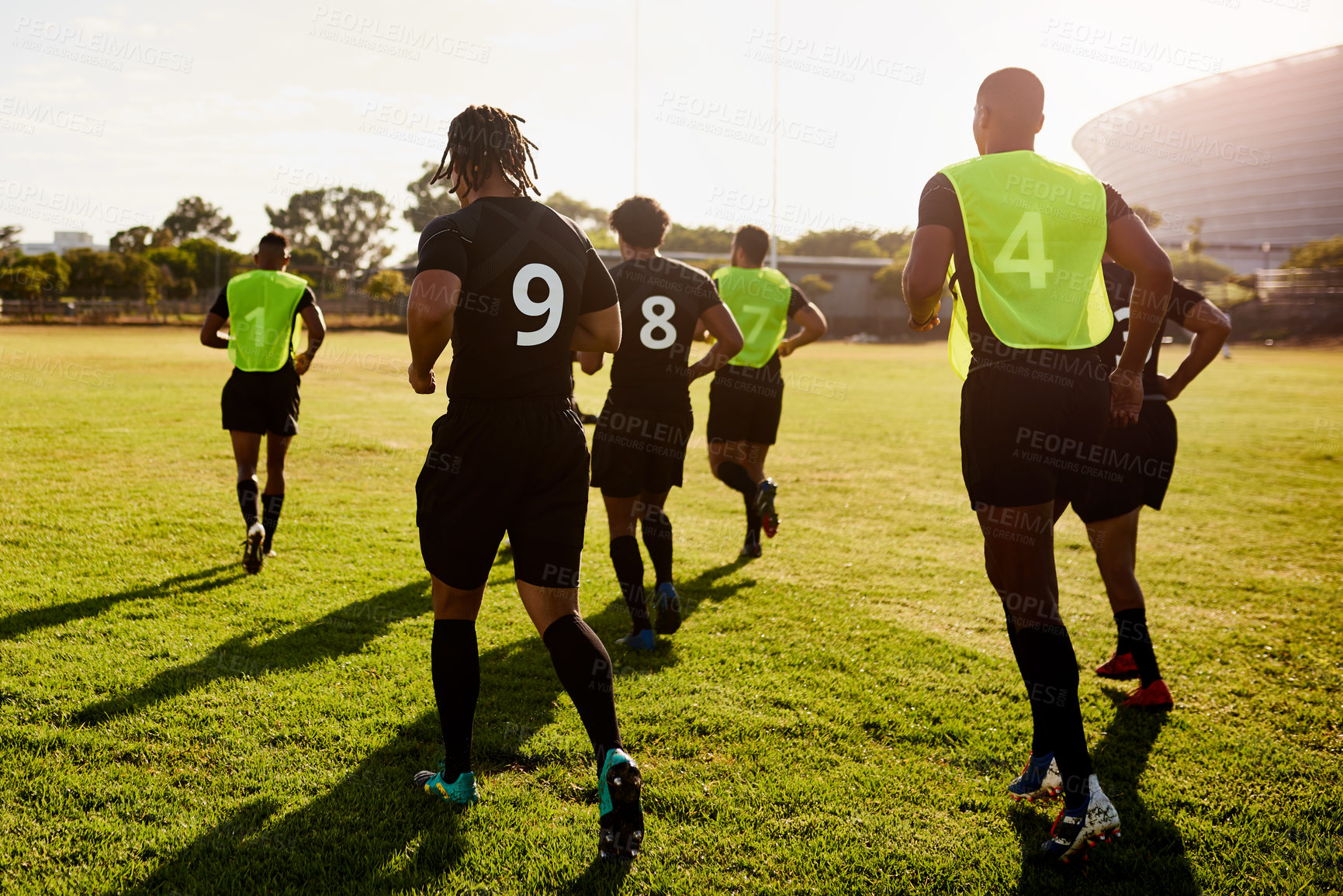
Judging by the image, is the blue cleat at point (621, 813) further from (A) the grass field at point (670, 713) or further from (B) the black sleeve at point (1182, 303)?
(B) the black sleeve at point (1182, 303)

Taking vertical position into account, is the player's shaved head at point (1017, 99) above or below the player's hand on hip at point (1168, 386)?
above

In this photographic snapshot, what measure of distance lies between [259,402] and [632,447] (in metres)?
2.85

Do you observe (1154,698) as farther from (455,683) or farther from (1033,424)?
(455,683)

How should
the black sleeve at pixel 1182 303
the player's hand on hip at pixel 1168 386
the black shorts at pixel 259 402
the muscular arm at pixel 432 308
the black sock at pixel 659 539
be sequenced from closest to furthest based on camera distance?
the muscular arm at pixel 432 308
the black sleeve at pixel 1182 303
the player's hand on hip at pixel 1168 386
the black sock at pixel 659 539
the black shorts at pixel 259 402

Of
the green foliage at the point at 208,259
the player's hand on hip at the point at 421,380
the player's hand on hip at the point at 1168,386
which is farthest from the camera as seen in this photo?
the green foliage at the point at 208,259

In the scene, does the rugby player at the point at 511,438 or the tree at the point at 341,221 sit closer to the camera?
the rugby player at the point at 511,438

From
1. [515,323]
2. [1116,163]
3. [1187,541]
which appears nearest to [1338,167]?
[1116,163]

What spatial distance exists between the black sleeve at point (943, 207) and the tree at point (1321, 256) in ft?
261

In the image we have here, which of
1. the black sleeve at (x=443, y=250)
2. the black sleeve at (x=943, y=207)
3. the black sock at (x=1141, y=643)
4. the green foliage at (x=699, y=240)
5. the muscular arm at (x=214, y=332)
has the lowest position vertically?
the black sock at (x=1141, y=643)

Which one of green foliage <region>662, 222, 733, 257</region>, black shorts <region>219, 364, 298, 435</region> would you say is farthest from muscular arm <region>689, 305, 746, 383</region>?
green foliage <region>662, 222, 733, 257</region>

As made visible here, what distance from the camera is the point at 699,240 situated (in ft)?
261

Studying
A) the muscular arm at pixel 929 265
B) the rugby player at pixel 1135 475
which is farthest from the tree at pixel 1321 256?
the muscular arm at pixel 929 265

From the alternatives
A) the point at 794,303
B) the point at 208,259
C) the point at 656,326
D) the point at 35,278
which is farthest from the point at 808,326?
the point at 208,259

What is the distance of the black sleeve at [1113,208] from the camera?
2.72 metres
